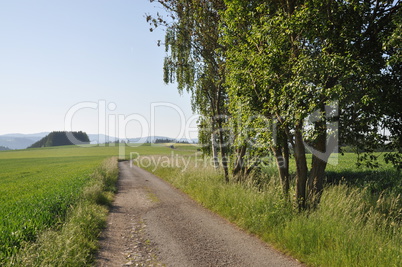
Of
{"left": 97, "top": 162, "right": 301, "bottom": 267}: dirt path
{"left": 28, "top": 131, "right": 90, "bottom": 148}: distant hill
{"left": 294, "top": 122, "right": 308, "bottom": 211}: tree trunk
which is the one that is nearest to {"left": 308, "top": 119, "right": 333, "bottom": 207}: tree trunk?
{"left": 294, "top": 122, "right": 308, "bottom": 211}: tree trunk

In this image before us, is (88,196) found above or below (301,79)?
below

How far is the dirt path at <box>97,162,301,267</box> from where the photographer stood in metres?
6.81

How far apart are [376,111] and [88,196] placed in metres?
12.6

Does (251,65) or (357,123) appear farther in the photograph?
(251,65)

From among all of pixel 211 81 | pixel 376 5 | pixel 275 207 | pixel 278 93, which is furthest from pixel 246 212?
pixel 211 81

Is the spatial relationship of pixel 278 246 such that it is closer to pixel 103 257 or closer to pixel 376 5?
pixel 103 257

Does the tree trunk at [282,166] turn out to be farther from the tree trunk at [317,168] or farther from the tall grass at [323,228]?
the tree trunk at [317,168]

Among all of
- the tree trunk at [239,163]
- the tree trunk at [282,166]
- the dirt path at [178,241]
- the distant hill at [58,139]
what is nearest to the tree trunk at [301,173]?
the tree trunk at [282,166]

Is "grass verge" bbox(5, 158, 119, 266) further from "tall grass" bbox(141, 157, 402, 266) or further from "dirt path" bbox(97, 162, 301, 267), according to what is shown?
"tall grass" bbox(141, 157, 402, 266)

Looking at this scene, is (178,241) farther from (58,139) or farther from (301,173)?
(58,139)

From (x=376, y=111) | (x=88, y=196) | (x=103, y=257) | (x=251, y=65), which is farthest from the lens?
(x=88, y=196)

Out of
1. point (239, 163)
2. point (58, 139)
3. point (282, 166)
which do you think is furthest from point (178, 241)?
point (58, 139)

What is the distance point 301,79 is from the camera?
7.44m

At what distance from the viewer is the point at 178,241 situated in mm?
8281
